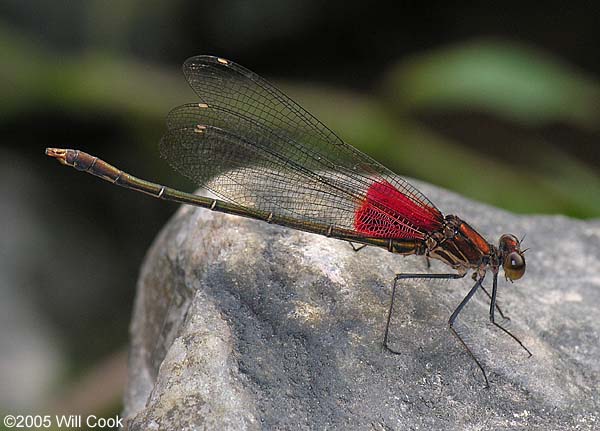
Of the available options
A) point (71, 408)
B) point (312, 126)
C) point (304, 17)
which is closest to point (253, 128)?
point (312, 126)

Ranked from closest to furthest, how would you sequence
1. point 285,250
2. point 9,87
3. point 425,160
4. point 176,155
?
1. point 285,250
2. point 176,155
3. point 425,160
4. point 9,87

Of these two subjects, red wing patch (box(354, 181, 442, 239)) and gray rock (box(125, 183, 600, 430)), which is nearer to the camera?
gray rock (box(125, 183, 600, 430))

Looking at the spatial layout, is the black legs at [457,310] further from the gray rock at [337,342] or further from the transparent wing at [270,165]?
the transparent wing at [270,165]

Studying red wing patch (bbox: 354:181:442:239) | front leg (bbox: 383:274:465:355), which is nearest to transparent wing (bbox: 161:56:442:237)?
red wing patch (bbox: 354:181:442:239)

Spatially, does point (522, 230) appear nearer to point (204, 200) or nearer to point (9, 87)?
point (204, 200)

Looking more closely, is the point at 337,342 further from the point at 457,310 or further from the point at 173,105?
the point at 173,105

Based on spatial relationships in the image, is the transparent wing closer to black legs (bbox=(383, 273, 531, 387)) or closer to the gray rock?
the gray rock
